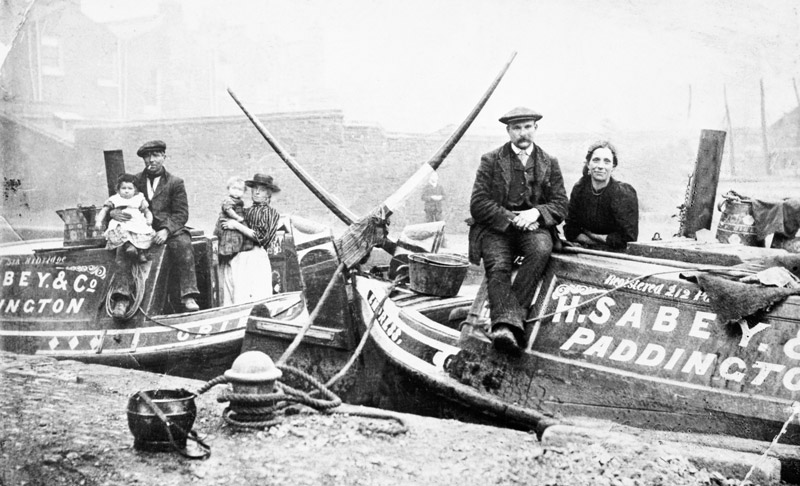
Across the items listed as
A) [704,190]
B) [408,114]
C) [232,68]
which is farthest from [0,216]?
[704,190]

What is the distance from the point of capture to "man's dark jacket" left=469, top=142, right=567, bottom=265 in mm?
4961

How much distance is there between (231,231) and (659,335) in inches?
190

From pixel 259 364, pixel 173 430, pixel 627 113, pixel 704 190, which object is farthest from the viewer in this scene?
pixel 627 113

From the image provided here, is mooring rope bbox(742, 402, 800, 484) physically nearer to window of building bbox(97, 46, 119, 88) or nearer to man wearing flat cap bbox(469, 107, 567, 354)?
man wearing flat cap bbox(469, 107, 567, 354)

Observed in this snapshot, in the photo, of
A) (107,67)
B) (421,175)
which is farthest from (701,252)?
(107,67)

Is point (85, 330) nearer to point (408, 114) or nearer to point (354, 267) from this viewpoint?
point (354, 267)

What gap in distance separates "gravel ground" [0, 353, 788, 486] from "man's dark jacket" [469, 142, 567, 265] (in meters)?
1.38

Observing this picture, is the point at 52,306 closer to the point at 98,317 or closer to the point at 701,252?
the point at 98,317

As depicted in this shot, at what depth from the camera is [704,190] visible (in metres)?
5.37

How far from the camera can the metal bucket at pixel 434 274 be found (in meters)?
6.55

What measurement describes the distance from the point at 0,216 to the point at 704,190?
21.1 ft

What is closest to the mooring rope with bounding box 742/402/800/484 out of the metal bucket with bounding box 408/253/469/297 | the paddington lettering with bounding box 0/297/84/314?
the metal bucket with bounding box 408/253/469/297

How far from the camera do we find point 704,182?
5.36 m

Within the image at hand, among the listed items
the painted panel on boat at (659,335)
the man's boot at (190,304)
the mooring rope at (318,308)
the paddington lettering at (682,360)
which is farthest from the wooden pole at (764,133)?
the man's boot at (190,304)
